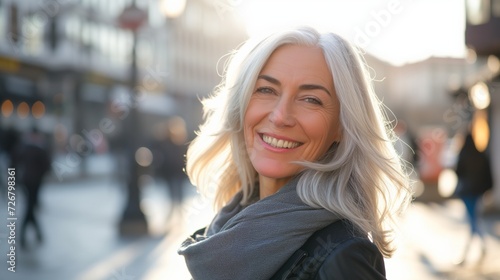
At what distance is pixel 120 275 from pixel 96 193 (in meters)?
11.5

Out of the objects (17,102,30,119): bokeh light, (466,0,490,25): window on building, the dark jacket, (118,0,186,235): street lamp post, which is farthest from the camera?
(17,102,30,119): bokeh light

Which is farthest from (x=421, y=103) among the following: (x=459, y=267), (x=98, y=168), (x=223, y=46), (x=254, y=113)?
(x=254, y=113)

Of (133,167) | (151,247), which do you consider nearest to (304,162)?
(151,247)

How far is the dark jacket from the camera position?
1604 millimetres

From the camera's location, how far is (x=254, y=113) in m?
2.09

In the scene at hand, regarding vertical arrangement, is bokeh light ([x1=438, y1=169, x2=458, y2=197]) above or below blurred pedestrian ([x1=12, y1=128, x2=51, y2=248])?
below

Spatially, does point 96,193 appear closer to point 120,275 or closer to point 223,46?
point 120,275

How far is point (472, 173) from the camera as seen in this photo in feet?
28.6

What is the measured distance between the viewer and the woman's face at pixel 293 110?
194 centimetres

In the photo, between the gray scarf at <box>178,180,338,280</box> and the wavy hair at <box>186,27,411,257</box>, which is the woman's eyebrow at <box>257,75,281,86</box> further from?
the gray scarf at <box>178,180,338,280</box>

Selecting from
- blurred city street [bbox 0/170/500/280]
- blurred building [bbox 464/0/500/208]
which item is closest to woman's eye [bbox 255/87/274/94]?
blurred city street [bbox 0/170/500/280]

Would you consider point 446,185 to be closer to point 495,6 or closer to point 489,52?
point 489,52

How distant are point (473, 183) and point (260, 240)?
7.35m

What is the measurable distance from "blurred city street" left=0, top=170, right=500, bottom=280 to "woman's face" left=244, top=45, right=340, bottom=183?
219 cm
